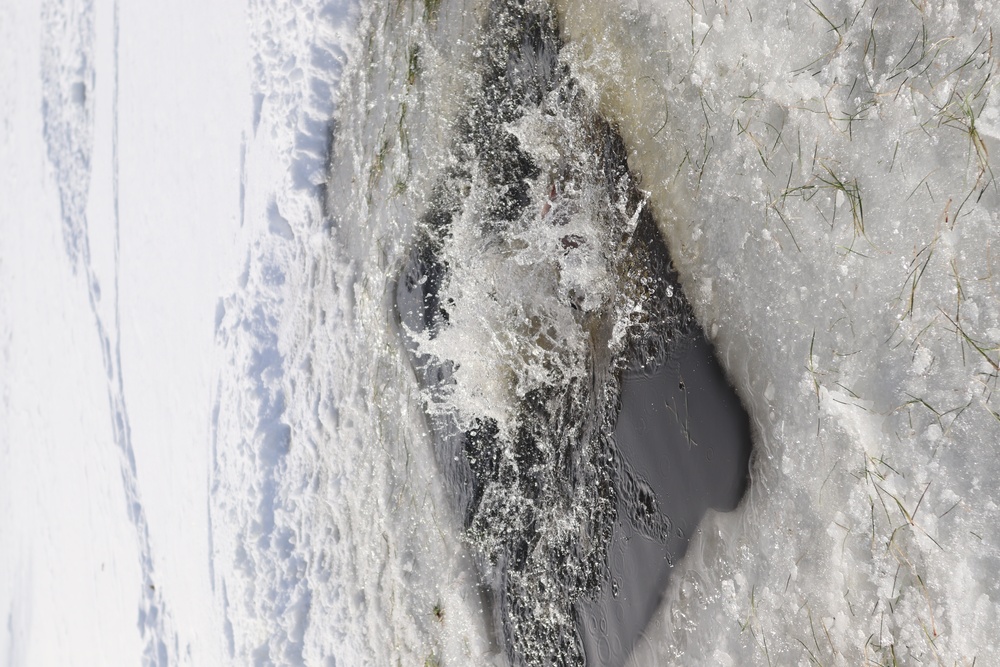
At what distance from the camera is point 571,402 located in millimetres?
3021

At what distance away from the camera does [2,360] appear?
4031 mm

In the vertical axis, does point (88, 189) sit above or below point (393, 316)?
above

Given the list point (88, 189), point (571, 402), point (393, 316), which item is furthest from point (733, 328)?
point (88, 189)

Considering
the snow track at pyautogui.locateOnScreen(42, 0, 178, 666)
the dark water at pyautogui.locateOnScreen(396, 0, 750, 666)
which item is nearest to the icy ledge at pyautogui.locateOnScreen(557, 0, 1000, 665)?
the dark water at pyautogui.locateOnScreen(396, 0, 750, 666)

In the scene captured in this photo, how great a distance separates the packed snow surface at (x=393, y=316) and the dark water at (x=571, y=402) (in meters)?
0.09

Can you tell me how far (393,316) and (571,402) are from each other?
1.04 meters

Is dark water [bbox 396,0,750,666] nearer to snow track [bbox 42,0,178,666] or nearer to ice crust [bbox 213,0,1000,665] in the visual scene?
ice crust [bbox 213,0,1000,665]

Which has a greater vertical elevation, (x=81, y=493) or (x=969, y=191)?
(x=969, y=191)

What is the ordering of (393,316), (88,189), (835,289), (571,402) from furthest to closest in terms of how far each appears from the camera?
(88,189), (393,316), (571,402), (835,289)

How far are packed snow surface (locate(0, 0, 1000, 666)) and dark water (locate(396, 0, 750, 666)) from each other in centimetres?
9

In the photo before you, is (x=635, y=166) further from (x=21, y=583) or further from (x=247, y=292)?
(x=21, y=583)

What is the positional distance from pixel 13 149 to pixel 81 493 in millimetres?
2337

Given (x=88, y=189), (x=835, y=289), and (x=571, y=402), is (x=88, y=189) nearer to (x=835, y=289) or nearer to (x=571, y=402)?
(x=571, y=402)

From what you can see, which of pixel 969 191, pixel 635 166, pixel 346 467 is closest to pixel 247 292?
pixel 346 467
